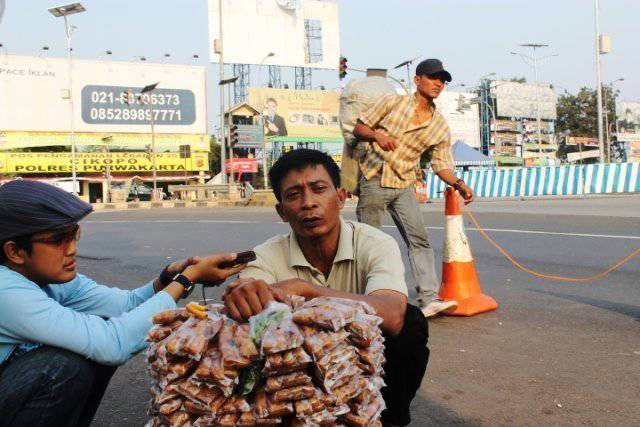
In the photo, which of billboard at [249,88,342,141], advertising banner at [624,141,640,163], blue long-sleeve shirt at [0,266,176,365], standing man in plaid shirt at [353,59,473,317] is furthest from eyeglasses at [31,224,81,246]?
advertising banner at [624,141,640,163]

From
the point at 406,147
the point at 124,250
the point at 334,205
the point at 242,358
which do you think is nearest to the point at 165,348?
the point at 242,358

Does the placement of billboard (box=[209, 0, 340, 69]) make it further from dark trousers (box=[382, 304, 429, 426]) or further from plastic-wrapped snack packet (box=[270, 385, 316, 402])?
plastic-wrapped snack packet (box=[270, 385, 316, 402])

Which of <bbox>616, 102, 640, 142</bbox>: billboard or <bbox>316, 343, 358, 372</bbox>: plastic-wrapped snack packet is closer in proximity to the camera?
<bbox>316, 343, 358, 372</bbox>: plastic-wrapped snack packet

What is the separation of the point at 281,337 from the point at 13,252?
1.11 metres

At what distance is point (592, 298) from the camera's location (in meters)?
5.96

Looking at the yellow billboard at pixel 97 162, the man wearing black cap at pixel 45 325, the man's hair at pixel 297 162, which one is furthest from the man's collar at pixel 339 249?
the yellow billboard at pixel 97 162

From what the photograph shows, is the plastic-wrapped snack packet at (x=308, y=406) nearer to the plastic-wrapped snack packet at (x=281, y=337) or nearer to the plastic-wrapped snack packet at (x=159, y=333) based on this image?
the plastic-wrapped snack packet at (x=281, y=337)

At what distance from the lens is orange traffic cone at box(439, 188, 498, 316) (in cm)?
543

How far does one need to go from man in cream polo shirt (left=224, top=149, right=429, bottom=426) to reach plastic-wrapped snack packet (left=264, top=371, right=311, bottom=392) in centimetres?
67

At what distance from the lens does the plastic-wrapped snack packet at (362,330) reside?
1903 millimetres

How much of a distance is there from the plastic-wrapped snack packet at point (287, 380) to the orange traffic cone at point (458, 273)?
3.67 m

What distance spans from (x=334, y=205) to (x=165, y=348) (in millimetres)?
1137

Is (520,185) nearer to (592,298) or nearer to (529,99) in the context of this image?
(592,298)

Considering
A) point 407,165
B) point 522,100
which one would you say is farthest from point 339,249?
point 522,100
